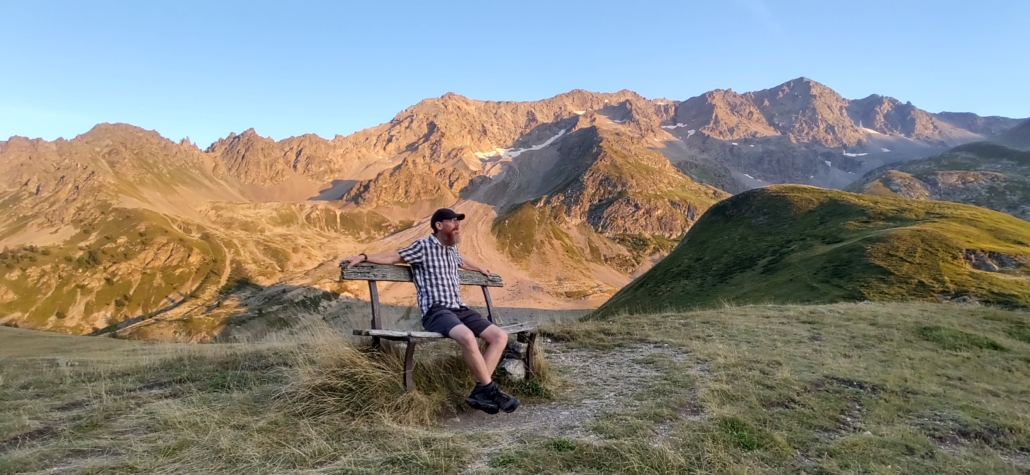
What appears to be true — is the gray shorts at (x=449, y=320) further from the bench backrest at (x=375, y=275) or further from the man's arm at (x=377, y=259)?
the man's arm at (x=377, y=259)

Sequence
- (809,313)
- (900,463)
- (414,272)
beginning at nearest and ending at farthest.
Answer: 1. (900,463)
2. (414,272)
3. (809,313)

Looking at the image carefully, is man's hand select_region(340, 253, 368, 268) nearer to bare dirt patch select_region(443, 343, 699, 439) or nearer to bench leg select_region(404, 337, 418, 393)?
bench leg select_region(404, 337, 418, 393)

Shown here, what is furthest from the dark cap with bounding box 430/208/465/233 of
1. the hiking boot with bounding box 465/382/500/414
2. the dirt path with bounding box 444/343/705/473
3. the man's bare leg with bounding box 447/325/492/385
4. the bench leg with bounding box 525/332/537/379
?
the dirt path with bounding box 444/343/705/473

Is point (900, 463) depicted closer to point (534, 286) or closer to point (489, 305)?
point (489, 305)

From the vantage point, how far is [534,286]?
6737 inches

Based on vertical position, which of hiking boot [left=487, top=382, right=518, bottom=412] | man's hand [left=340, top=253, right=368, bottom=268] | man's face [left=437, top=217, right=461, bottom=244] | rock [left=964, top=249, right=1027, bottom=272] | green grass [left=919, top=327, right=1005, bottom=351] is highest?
man's face [left=437, top=217, right=461, bottom=244]

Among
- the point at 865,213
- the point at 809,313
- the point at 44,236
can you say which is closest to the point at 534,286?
the point at 865,213

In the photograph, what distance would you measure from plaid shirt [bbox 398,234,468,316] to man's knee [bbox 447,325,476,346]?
2.93 ft

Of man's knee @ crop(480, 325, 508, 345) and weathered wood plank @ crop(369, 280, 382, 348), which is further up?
weathered wood plank @ crop(369, 280, 382, 348)

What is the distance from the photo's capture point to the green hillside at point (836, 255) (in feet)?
92.8

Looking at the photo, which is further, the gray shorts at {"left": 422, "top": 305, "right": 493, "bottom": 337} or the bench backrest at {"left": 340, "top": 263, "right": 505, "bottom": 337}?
the bench backrest at {"left": 340, "top": 263, "right": 505, "bottom": 337}

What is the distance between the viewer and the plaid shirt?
24.7ft

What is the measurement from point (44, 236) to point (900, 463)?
256 metres

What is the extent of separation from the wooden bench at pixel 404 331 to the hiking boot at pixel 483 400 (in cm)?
84
